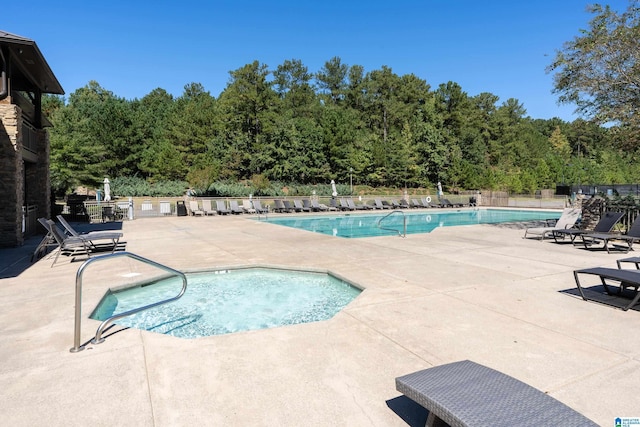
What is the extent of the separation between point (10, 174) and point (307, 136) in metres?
33.4

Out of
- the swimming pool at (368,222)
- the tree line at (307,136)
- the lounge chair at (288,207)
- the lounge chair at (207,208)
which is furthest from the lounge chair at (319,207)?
the tree line at (307,136)

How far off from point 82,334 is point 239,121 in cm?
4027

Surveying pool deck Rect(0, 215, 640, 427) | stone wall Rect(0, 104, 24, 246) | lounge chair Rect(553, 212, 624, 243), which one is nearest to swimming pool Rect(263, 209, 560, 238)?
lounge chair Rect(553, 212, 624, 243)

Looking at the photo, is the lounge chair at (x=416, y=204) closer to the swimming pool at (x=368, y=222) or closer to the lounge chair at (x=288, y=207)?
the swimming pool at (x=368, y=222)

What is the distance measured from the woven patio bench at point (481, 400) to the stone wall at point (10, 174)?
11.4 metres

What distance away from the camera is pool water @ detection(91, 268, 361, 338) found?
495cm

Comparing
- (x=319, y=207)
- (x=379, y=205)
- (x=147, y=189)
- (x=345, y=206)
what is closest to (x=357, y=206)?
(x=345, y=206)

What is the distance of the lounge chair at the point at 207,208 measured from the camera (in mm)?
20938

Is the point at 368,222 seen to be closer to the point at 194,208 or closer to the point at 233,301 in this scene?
the point at 194,208

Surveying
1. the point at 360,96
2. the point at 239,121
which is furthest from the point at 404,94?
the point at 239,121

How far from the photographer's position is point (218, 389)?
9.06 feet

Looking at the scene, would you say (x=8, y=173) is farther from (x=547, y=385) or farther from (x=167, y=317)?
(x=547, y=385)

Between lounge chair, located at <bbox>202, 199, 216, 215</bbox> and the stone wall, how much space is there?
11091 millimetres

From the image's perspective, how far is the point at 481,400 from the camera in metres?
1.99
